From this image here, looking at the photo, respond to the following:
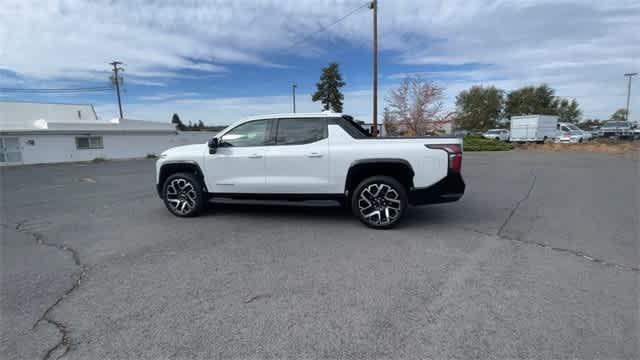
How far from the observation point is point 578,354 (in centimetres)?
220

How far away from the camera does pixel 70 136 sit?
26891 mm

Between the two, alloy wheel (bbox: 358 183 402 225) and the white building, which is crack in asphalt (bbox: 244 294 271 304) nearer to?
alloy wheel (bbox: 358 183 402 225)

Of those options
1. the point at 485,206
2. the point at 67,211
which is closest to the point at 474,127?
the point at 485,206

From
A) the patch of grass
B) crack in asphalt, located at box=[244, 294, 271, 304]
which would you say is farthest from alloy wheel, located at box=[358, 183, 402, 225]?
the patch of grass

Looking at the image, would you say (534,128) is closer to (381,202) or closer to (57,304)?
(381,202)

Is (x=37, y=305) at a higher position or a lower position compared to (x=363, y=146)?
lower

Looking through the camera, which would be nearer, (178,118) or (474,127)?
(474,127)

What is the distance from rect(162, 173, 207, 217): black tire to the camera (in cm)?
562

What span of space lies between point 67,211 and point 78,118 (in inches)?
1546

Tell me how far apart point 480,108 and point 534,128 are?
29.7 metres

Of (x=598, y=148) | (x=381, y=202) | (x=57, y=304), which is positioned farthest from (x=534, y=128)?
(x=57, y=304)

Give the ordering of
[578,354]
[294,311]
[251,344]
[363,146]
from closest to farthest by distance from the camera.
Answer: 1. [578,354]
2. [251,344]
3. [294,311]
4. [363,146]

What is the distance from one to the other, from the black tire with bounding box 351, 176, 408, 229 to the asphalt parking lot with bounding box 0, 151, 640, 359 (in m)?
0.27

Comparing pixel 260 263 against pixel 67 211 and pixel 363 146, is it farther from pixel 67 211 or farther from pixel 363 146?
pixel 67 211
